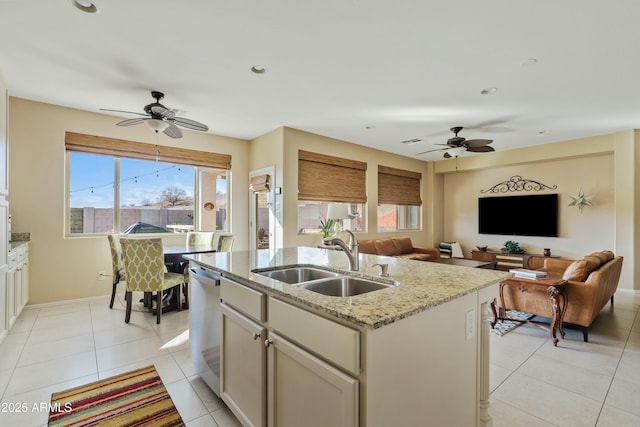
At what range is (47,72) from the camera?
124 inches

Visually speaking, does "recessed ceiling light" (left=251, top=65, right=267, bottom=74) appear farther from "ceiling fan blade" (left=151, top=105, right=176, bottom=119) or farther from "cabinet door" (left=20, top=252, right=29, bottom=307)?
"cabinet door" (left=20, top=252, right=29, bottom=307)

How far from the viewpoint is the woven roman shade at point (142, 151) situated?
4.27m

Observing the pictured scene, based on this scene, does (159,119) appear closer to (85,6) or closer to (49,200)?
(85,6)

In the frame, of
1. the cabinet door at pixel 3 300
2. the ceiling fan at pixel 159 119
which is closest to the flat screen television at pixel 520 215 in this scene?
the ceiling fan at pixel 159 119

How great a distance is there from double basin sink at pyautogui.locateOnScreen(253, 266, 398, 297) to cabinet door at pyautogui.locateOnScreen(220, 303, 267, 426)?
0.32 metres

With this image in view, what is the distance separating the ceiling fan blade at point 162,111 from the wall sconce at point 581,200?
280 inches

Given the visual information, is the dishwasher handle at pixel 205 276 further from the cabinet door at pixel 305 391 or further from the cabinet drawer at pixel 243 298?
the cabinet door at pixel 305 391

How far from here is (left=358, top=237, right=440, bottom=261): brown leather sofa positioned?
18.5ft

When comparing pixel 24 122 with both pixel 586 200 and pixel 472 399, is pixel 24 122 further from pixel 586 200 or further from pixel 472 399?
pixel 586 200

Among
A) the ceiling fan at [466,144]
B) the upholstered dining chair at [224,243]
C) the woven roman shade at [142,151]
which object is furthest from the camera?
the ceiling fan at [466,144]

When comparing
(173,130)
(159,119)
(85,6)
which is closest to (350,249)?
(85,6)

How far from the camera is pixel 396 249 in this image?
20.3 feet

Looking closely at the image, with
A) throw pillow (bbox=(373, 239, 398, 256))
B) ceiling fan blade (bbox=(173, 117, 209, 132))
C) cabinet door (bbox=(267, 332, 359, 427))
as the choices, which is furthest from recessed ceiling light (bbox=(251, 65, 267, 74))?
throw pillow (bbox=(373, 239, 398, 256))

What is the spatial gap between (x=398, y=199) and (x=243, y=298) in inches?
235
